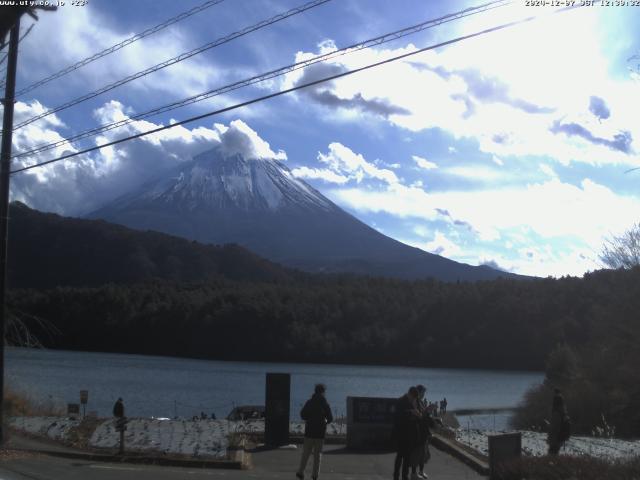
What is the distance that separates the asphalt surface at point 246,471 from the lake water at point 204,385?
12.9 m

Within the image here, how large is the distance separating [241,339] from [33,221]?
60.4m

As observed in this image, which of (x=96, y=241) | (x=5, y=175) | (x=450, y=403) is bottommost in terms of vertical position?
(x=450, y=403)

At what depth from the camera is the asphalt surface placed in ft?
41.9

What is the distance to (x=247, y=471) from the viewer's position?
13766 mm

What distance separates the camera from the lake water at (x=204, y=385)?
144 feet

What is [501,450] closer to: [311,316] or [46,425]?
[46,425]

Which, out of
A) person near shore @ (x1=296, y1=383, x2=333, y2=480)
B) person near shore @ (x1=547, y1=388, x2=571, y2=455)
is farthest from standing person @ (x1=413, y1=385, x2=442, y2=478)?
person near shore @ (x1=547, y1=388, x2=571, y2=455)

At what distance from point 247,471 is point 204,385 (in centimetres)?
4955

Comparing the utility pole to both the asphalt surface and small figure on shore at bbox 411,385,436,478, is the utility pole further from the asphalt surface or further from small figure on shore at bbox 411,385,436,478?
small figure on shore at bbox 411,385,436,478

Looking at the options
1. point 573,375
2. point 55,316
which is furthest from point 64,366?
point 573,375

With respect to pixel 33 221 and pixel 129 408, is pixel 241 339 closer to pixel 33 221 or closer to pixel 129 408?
pixel 33 221

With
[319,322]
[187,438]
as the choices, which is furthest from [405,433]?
[319,322]

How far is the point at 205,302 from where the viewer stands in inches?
4496

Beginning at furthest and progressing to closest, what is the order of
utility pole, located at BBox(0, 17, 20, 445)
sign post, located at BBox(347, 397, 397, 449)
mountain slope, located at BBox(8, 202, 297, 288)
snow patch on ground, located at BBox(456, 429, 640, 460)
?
mountain slope, located at BBox(8, 202, 297, 288)
sign post, located at BBox(347, 397, 397, 449)
utility pole, located at BBox(0, 17, 20, 445)
snow patch on ground, located at BBox(456, 429, 640, 460)
